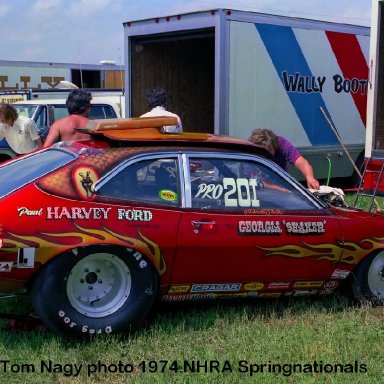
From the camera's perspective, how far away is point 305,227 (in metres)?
4.56

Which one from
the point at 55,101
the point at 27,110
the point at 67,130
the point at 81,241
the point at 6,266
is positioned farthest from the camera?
the point at 55,101

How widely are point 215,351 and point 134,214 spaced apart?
1.01 meters

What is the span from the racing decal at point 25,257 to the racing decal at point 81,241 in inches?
0.9

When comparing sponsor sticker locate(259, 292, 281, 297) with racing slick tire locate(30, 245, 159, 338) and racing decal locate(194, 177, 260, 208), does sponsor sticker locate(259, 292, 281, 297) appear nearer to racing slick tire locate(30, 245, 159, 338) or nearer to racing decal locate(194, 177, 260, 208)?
racing decal locate(194, 177, 260, 208)

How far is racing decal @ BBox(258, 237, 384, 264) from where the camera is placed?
14.8 feet

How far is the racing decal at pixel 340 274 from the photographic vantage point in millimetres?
4754

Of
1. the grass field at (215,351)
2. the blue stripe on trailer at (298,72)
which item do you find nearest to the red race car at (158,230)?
the grass field at (215,351)

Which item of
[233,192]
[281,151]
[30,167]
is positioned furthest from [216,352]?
[281,151]

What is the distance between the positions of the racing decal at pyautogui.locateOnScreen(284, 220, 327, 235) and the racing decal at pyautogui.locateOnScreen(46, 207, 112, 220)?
1312 millimetres

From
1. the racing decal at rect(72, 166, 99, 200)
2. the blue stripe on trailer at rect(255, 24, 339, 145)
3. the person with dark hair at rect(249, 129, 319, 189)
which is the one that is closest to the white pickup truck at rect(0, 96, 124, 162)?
the blue stripe on trailer at rect(255, 24, 339, 145)

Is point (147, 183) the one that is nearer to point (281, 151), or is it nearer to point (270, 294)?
point (270, 294)

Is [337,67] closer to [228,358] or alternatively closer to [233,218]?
[233,218]

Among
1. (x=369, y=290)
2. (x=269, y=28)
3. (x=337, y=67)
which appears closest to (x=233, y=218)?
(x=369, y=290)

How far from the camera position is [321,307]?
4.91m
